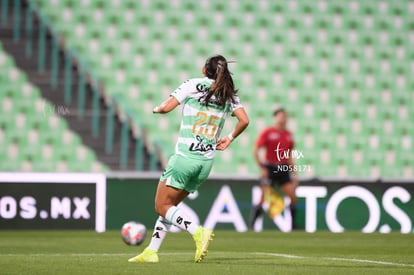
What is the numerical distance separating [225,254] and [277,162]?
627 cm

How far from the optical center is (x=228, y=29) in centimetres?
1919

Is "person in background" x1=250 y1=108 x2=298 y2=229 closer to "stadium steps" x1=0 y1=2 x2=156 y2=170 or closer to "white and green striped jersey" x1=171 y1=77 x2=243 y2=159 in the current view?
"stadium steps" x1=0 y1=2 x2=156 y2=170

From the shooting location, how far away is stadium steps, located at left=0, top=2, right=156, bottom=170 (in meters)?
17.0

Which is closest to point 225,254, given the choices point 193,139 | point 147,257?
point 147,257

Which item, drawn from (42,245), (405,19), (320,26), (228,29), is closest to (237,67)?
(228,29)

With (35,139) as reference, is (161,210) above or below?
above

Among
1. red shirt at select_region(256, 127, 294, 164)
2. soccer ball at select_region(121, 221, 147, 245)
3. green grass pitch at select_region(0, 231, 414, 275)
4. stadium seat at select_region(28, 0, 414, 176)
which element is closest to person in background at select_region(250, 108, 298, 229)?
red shirt at select_region(256, 127, 294, 164)

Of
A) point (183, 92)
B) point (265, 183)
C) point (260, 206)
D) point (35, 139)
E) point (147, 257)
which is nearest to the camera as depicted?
point (183, 92)

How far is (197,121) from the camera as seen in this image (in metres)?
8.30

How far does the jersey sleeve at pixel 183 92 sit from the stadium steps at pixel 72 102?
884 cm

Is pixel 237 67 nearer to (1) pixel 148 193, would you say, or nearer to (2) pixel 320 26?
(2) pixel 320 26

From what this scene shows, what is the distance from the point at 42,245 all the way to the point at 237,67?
27.7 ft

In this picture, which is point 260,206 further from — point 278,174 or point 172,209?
point 172,209

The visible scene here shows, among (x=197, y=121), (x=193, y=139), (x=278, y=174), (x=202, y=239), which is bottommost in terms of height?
(x=278, y=174)
